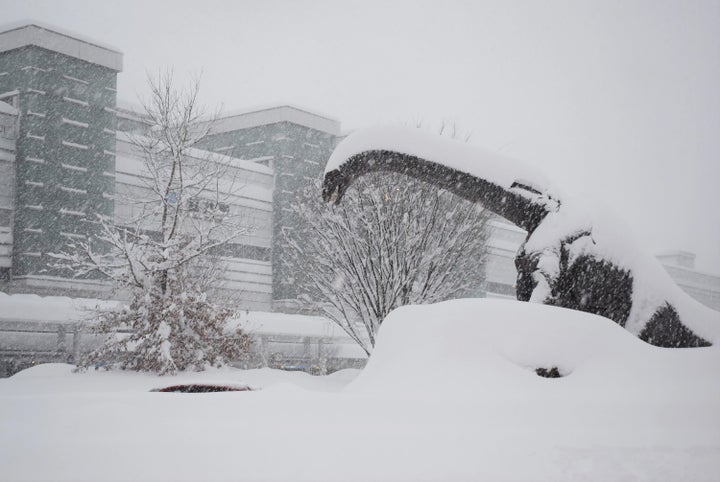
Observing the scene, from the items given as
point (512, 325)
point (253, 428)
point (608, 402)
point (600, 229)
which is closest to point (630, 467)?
point (608, 402)

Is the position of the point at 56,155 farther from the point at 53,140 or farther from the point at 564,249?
the point at 564,249

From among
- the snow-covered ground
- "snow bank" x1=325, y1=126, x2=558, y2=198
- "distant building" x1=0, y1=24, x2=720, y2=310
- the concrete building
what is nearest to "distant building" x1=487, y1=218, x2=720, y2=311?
"distant building" x1=0, y1=24, x2=720, y2=310

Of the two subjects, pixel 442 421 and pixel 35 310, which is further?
pixel 35 310

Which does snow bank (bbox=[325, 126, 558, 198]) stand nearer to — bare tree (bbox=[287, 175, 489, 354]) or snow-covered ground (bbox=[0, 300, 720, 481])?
snow-covered ground (bbox=[0, 300, 720, 481])

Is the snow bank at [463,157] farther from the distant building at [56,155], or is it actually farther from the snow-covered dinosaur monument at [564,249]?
the distant building at [56,155]

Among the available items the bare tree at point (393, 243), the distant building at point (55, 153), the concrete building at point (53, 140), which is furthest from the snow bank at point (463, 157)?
the concrete building at point (53, 140)

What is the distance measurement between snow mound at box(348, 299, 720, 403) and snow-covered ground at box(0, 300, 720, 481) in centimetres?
1

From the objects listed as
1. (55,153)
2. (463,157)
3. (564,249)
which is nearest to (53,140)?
(55,153)

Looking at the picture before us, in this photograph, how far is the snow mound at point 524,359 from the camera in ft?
16.9

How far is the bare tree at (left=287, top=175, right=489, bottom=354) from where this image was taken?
17.9 meters

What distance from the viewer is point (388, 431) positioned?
4121 millimetres

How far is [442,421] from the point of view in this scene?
433 cm

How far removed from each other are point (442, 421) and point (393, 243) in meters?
13.6

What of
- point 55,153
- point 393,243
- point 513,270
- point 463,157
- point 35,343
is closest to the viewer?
point 463,157
